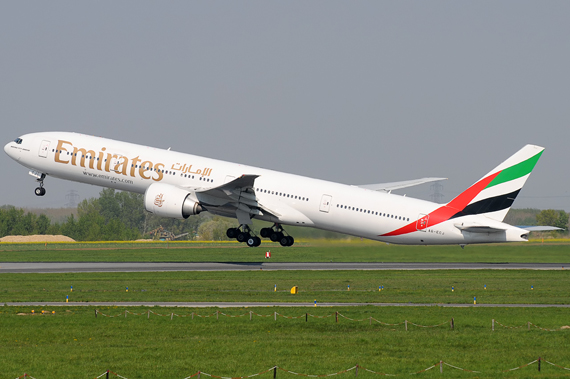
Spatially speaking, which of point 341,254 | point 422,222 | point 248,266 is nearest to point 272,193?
point 341,254

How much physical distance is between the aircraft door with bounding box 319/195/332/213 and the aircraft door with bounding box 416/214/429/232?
6874mm

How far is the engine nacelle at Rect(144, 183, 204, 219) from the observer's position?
54.4 meters

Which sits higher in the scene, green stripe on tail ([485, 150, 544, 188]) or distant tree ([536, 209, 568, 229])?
distant tree ([536, 209, 568, 229])

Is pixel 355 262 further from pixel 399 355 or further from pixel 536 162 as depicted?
pixel 399 355

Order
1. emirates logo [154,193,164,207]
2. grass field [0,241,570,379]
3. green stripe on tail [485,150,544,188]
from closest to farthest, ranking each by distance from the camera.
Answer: grass field [0,241,570,379] < green stripe on tail [485,150,544,188] < emirates logo [154,193,164,207]

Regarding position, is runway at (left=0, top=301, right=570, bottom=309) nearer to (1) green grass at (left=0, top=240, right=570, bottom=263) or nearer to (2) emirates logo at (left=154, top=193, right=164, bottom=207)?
(2) emirates logo at (left=154, top=193, right=164, bottom=207)

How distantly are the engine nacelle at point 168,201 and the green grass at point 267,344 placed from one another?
18971mm

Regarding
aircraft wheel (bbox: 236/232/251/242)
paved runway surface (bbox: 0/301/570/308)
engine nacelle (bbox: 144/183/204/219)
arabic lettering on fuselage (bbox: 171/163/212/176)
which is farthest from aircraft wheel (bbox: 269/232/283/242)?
paved runway surface (bbox: 0/301/570/308)

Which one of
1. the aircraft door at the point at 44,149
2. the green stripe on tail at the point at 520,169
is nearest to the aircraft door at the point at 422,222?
the green stripe on tail at the point at 520,169

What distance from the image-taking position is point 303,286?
47719 mm

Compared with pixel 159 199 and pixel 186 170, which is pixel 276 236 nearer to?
pixel 186 170

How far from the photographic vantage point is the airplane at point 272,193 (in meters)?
52.7

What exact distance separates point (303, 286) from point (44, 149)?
984 inches

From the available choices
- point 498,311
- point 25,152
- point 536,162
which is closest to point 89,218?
point 25,152
